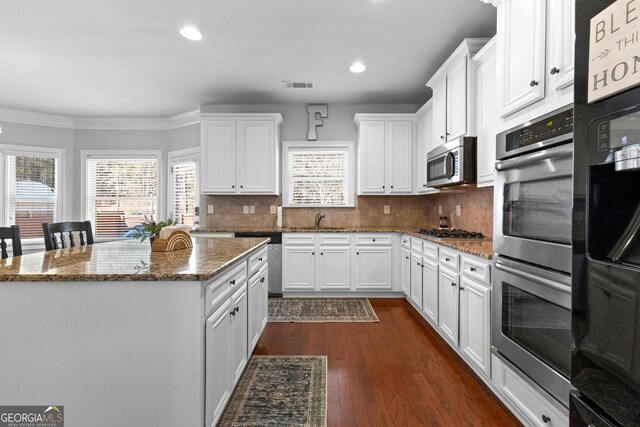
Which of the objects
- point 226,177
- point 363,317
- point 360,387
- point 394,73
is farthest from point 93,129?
point 360,387

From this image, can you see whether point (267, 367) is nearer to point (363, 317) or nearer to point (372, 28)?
point (363, 317)

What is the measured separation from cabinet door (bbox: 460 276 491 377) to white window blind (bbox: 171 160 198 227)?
4134 mm

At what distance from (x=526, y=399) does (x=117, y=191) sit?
5970mm

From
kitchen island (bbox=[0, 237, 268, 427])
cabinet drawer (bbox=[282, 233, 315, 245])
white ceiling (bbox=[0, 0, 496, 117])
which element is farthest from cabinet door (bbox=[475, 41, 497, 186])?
kitchen island (bbox=[0, 237, 268, 427])

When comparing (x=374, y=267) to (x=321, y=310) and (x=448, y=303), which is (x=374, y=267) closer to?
(x=321, y=310)

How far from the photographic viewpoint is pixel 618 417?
72cm

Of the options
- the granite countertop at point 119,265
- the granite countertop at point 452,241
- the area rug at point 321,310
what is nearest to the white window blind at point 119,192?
the granite countertop at point 452,241

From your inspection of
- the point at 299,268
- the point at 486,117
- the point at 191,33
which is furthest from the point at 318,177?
the point at 486,117

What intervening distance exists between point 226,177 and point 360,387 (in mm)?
3196

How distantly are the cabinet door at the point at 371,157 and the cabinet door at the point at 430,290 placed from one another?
58.0 inches

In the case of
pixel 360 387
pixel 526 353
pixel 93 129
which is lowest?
pixel 360 387

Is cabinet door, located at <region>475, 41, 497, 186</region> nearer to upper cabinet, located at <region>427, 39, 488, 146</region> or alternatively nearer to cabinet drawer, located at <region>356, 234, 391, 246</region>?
upper cabinet, located at <region>427, 39, 488, 146</region>

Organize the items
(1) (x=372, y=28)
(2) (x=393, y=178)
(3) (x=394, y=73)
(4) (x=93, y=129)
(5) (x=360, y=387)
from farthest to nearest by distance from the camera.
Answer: (4) (x=93, y=129) → (2) (x=393, y=178) → (3) (x=394, y=73) → (1) (x=372, y=28) → (5) (x=360, y=387)

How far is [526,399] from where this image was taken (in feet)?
5.24
